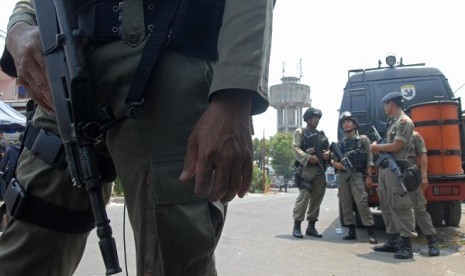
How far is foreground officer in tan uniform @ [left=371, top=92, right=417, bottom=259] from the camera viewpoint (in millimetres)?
4668

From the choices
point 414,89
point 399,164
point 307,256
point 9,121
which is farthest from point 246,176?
point 9,121

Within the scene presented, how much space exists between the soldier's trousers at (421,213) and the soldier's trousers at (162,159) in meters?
4.30

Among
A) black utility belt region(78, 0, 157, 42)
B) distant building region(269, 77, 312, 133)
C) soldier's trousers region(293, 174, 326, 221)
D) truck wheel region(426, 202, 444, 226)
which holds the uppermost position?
distant building region(269, 77, 312, 133)

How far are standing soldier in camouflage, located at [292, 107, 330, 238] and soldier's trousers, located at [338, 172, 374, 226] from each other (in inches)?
11.8

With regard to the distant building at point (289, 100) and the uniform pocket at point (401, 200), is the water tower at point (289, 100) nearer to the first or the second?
the distant building at point (289, 100)

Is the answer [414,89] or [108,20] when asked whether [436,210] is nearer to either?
[414,89]

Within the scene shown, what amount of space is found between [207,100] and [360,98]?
6.24m

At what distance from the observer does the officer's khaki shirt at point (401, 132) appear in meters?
4.83

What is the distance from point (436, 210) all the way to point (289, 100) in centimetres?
7623

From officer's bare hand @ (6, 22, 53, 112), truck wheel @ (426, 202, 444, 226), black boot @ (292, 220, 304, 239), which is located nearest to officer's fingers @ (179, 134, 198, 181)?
officer's bare hand @ (6, 22, 53, 112)

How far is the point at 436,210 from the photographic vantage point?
20.6 ft

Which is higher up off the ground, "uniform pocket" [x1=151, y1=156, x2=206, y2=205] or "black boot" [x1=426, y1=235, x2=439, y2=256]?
"uniform pocket" [x1=151, y1=156, x2=206, y2=205]

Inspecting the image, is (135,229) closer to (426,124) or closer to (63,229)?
(63,229)

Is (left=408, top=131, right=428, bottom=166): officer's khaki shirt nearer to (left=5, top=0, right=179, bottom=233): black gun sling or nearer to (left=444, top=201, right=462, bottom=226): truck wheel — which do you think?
(left=444, top=201, right=462, bottom=226): truck wheel
